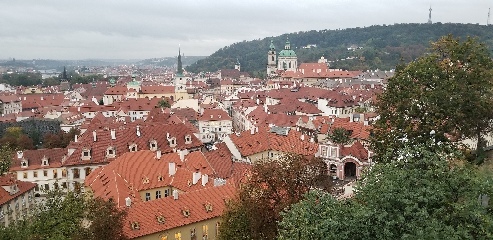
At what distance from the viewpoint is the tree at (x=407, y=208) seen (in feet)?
51.4

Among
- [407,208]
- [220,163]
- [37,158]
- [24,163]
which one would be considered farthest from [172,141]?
[407,208]

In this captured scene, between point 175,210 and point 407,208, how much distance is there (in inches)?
828

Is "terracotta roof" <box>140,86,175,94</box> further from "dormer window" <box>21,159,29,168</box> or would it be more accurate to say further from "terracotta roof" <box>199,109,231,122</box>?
"dormer window" <box>21,159,29,168</box>

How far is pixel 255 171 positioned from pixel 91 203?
31.4ft

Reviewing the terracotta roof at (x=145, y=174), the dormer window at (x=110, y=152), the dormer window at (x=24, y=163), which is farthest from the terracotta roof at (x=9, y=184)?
the dormer window at (x=110, y=152)

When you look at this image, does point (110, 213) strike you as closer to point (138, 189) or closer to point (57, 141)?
point (138, 189)

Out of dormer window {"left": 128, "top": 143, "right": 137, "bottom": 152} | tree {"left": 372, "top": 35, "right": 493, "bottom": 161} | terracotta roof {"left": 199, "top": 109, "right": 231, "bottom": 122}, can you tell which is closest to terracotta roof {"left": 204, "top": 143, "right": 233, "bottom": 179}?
dormer window {"left": 128, "top": 143, "right": 137, "bottom": 152}

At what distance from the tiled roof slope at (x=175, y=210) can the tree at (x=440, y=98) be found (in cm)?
1205

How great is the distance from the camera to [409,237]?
1526cm

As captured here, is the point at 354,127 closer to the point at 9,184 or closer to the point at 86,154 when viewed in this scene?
the point at 86,154

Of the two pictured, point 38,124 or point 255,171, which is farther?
point 38,124

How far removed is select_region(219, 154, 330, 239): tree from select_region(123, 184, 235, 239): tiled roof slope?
6.69 meters

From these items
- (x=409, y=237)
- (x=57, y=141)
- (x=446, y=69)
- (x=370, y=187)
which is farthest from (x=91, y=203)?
(x=57, y=141)

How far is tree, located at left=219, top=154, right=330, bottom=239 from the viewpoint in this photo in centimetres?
2562
